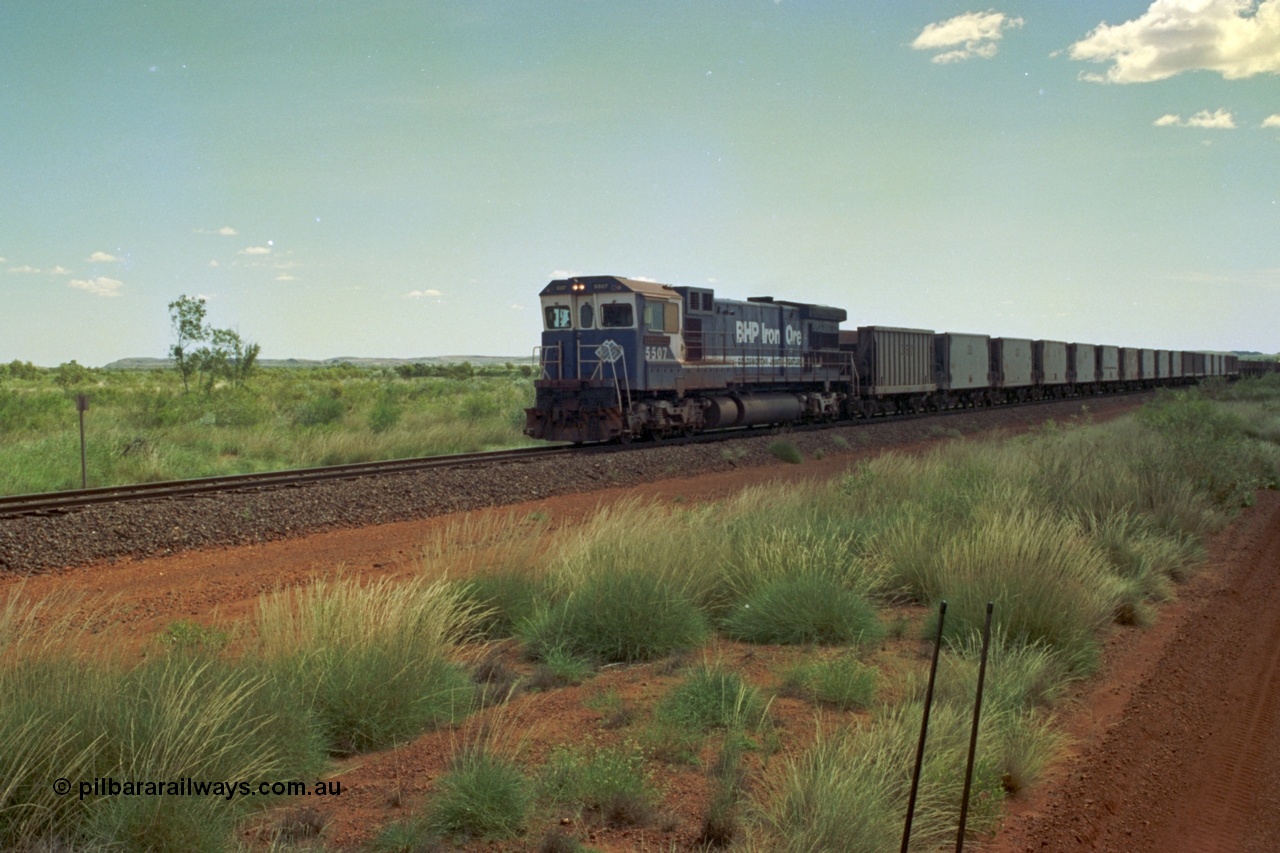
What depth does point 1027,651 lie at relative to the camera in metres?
7.33

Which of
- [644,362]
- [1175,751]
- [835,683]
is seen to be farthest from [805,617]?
[644,362]

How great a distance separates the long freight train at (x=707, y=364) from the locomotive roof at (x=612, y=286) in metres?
0.03

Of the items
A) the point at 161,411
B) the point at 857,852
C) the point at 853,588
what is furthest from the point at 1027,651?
the point at 161,411

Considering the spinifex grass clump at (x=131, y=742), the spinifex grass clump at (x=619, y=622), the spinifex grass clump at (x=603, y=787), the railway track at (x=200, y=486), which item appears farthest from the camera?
the railway track at (x=200, y=486)

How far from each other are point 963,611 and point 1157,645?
2.16 metres

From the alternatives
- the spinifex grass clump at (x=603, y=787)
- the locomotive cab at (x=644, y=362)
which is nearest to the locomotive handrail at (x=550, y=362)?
the locomotive cab at (x=644, y=362)

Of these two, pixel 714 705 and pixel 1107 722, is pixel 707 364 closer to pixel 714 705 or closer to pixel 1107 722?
pixel 1107 722

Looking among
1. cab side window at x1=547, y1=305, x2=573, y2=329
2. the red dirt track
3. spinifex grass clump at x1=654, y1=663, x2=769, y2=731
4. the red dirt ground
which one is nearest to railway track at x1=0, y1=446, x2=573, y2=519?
the red dirt ground

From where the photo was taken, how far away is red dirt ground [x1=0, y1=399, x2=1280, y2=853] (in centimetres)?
507

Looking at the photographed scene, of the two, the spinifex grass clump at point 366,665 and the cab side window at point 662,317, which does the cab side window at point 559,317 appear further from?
the spinifex grass clump at point 366,665

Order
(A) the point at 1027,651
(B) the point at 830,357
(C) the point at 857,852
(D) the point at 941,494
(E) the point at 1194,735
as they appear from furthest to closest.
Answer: (B) the point at 830,357 → (D) the point at 941,494 → (A) the point at 1027,651 → (E) the point at 1194,735 → (C) the point at 857,852

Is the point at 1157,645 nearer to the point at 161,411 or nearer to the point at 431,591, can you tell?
the point at 431,591

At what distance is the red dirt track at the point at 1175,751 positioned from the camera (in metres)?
5.20

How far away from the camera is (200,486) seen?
49.9 ft
